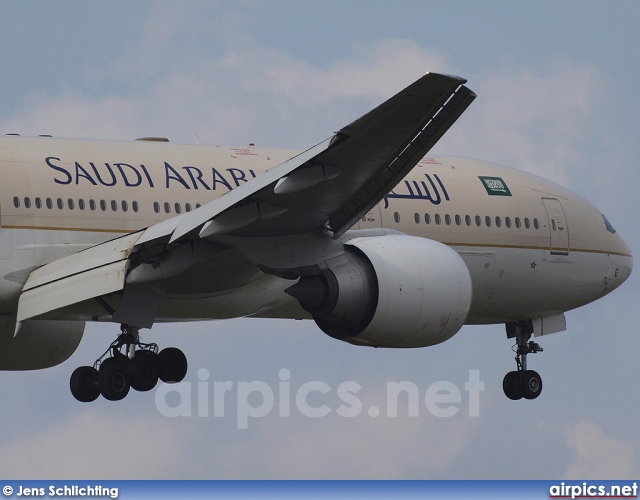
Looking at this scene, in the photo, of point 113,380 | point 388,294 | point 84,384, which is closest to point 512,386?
point 84,384

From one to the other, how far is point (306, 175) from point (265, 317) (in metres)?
9.22

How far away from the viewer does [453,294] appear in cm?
2198

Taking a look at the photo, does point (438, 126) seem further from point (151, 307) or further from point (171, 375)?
point (171, 375)

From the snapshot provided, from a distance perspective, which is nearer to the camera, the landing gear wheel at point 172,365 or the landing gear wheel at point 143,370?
the landing gear wheel at point 143,370

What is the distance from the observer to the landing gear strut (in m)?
30.8

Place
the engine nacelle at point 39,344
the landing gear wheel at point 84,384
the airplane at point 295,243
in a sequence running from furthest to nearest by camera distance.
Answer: the engine nacelle at point 39,344 → the landing gear wheel at point 84,384 → the airplane at point 295,243

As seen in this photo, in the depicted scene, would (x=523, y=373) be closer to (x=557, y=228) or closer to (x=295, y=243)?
(x=557, y=228)

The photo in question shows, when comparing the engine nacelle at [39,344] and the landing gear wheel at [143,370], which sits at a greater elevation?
the engine nacelle at [39,344]

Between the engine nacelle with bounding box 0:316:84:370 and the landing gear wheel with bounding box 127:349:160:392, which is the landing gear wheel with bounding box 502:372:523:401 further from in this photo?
the landing gear wheel with bounding box 127:349:160:392

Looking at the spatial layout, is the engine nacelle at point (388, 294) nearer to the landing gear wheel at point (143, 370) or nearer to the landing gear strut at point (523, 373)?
the landing gear wheel at point (143, 370)

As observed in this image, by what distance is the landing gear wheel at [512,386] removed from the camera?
31.0 m

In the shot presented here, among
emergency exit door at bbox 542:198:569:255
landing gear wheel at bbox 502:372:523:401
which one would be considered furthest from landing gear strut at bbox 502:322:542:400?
emergency exit door at bbox 542:198:569:255

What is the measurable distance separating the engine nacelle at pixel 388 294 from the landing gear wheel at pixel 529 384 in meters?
8.95

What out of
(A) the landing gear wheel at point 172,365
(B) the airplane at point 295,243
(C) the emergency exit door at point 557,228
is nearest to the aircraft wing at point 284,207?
(B) the airplane at point 295,243
